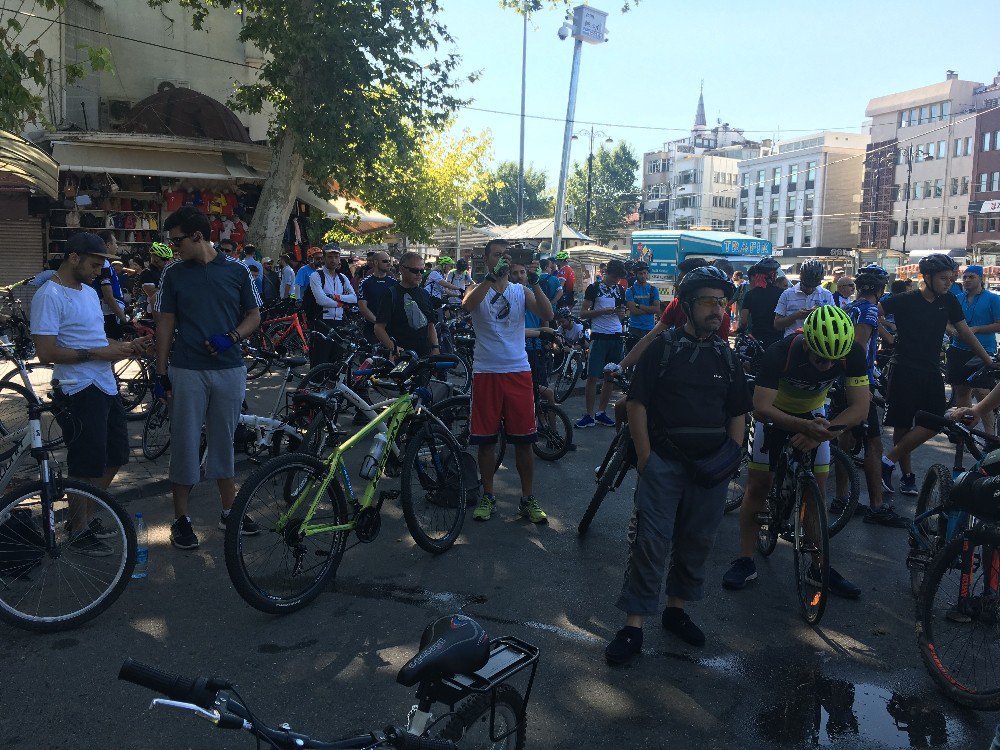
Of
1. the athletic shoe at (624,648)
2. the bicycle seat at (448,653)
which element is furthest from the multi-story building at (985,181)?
the bicycle seat at (448,653)

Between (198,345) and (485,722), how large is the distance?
11.0 feet

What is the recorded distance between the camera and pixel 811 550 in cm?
480

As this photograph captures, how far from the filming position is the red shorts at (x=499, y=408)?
6266 millimetres

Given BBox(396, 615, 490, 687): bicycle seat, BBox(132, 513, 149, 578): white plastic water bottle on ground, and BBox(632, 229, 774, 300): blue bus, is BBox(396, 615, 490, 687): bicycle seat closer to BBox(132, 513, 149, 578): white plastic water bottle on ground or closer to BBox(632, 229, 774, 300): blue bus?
BBox(132, 513, 149, 578): white plastic water bottle on ground

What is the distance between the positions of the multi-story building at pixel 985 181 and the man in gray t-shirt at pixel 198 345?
202ft

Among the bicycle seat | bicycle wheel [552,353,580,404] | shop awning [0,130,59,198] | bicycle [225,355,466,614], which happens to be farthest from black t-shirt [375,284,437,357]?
shop awning [0,130,59,198]

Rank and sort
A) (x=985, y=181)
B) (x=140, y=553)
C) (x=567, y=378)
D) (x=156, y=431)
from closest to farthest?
(x=140, y=553) < (x=156, y=431) < (x=567, y=378) < (x=985, y=181)

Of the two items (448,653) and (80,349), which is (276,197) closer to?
(80,349)

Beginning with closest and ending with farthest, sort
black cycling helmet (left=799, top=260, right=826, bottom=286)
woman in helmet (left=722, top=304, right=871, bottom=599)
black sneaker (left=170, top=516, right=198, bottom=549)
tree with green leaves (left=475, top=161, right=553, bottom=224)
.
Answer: woman in helmet (left=722, top=304, right=871, bottom=599) < black sneaker (left=170, top=516, right=198, bottom=549) < black cycling helmet (left=799, top=260, right=826, bottom=286) < tree with green leaves (left=475, top=161, right=553, bottom=224)

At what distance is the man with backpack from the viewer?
13.7 feet

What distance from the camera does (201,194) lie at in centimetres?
1909

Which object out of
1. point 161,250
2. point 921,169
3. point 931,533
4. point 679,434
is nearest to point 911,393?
point 931,533

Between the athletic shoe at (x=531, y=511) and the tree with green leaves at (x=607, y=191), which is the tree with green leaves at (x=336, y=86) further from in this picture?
the tree with green leaves at (x=607, y=191)

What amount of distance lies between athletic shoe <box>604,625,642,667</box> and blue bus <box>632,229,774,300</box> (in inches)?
1330
